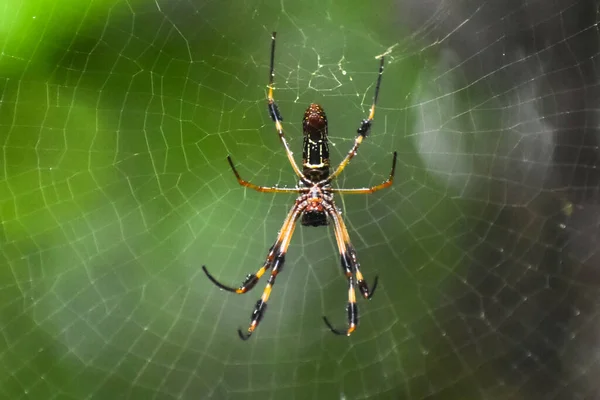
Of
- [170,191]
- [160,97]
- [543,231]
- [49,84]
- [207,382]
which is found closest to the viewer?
[49,84]

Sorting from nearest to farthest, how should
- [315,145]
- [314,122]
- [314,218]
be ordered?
[314,122]
[315,145]
[314,218]

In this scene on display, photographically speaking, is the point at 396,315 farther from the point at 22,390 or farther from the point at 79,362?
the point at 22,390

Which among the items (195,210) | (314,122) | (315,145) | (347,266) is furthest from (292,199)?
(314,122)

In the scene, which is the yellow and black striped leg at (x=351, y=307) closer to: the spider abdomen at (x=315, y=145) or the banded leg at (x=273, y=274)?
the banded leg at (x=273, y=274)

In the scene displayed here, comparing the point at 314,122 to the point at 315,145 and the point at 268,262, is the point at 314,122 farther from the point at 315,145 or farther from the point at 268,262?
the point at 268,262

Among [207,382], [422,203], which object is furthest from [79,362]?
[422,203]

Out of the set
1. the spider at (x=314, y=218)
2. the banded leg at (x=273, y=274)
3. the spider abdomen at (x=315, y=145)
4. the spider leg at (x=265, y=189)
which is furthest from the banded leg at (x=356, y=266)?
the spider abdomen at (x=315, y=145)

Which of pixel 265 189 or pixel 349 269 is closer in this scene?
pixel 265 189
